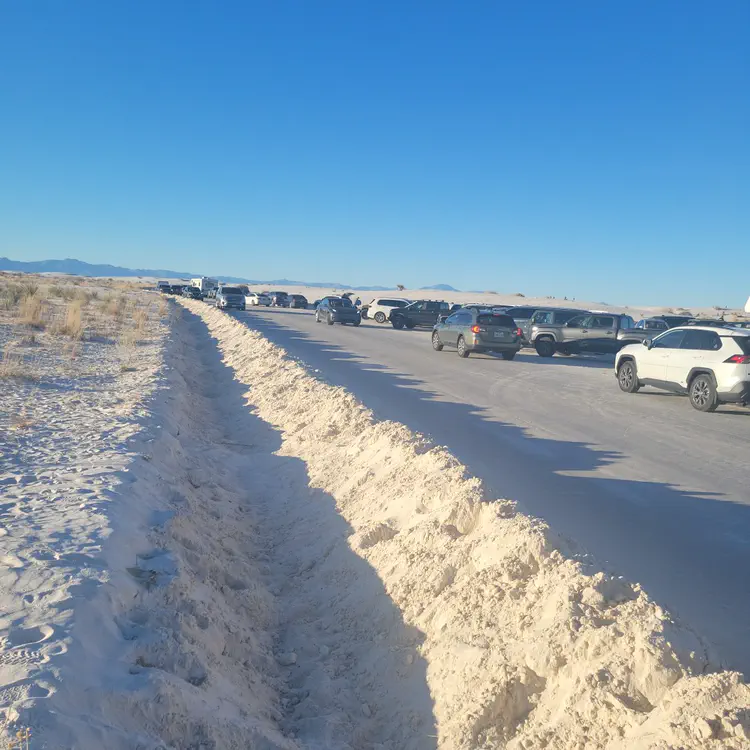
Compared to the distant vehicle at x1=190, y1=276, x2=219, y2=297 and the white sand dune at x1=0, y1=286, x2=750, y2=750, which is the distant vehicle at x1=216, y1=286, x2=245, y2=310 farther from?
the white sand dune at x1=0, y1=286, x2=750, y2=750

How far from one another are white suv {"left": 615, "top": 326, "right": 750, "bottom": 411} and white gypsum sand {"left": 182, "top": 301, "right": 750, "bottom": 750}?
9.12 metres

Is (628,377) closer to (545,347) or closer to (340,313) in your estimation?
(545,347)

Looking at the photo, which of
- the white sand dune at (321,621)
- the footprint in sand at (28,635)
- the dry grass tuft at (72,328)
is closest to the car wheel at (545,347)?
the dry grass tuft at (72,328)

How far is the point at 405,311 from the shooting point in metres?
43.4

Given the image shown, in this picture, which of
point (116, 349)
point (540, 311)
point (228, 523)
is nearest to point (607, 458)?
point (228, 523)

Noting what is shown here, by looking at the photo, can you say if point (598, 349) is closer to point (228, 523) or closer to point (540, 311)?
point (540, 311)

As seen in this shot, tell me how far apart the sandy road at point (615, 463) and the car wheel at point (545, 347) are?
6.71 metres

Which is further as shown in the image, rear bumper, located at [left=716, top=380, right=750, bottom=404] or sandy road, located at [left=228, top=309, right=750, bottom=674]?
rear bumper, located at [left=716, top=380, right=750, bottom=404]

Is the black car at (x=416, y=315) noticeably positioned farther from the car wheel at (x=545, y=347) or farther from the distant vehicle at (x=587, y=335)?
the car wheel at (x=545, y=347)

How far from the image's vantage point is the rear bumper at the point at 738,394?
554 inches

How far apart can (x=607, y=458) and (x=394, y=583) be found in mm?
5532

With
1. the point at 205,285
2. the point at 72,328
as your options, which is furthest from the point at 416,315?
the point at 205,285

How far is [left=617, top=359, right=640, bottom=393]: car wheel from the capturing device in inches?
680

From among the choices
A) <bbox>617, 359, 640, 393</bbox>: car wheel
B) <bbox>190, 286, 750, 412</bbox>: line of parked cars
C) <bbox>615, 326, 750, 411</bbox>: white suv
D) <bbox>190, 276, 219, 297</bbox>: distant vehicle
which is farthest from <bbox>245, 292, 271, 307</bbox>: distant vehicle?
<bbox>615, 326, 750, 411</bbox>: white suv
